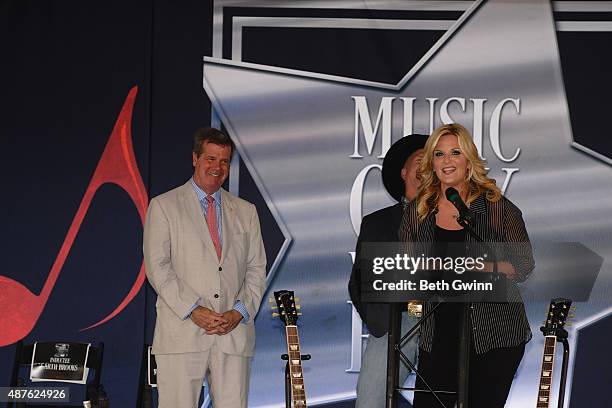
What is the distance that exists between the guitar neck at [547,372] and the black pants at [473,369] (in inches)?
63.9

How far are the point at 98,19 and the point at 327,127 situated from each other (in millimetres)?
1556

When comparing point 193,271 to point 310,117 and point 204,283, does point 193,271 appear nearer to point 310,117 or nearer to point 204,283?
point 204,283

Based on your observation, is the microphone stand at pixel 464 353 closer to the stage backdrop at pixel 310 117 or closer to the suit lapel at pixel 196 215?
the suit lapel at pixel 196 215

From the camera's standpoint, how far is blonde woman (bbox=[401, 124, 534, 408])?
297cm

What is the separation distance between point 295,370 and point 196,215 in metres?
0.94

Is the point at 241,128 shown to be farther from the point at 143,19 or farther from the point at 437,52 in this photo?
the point at 437,52

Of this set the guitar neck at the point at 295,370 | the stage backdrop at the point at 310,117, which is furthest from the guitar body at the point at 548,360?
the guitar neck at the point at 295,370

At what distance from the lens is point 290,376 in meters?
4.52

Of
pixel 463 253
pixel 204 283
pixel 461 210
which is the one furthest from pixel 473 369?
pixel 204 283

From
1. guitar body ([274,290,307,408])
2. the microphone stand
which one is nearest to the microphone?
the microphone stand

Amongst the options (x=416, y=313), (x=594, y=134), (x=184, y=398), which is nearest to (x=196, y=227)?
(x=184, y=398)

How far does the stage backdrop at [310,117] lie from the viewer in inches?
214

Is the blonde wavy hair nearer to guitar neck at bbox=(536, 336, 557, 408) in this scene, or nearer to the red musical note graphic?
guitar neck at bbox=(536, 336, 557, 408)

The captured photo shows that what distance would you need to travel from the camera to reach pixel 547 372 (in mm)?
4582
